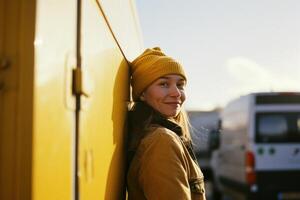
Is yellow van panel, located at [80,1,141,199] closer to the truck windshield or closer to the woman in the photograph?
the woman

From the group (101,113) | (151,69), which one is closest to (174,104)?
(151,69)

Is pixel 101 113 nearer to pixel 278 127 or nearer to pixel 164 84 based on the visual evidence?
pixel 164 84

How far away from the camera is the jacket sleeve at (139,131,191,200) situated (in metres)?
1.93

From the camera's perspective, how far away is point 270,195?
812 centimetres

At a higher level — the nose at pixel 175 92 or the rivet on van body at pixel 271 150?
the nose at pixel 175 92

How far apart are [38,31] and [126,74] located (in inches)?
60.4

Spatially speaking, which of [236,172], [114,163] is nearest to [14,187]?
[114,163]

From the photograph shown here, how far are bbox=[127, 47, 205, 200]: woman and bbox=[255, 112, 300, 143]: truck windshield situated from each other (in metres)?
5.71

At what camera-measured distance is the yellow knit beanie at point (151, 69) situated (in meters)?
2.44

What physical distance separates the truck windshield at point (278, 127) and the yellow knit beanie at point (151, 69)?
19.3 feet

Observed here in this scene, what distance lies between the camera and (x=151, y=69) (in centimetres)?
246

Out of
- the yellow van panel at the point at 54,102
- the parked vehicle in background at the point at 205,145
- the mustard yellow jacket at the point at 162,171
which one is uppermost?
the yellow van panel at the point at 54,102

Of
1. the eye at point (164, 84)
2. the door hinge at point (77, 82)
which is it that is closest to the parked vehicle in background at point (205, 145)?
the eye at point (164, 84)

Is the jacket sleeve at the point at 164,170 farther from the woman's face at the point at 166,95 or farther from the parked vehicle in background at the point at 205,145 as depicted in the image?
the parked vehicle in background at the point at 205,145
